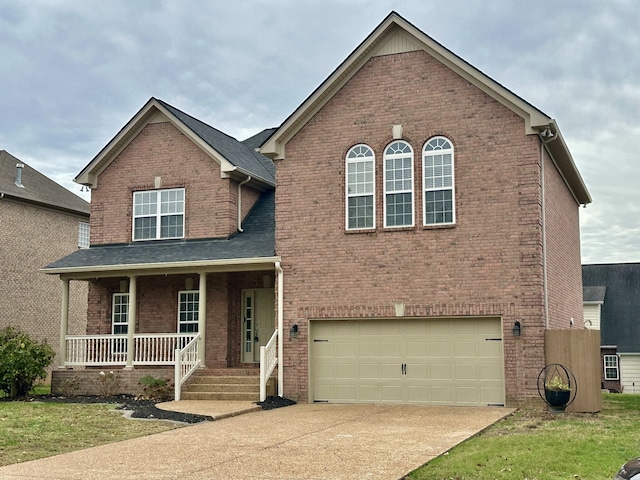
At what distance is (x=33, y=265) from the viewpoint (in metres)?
30.4

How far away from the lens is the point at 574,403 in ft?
54.7

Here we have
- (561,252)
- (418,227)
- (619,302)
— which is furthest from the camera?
(619,302)

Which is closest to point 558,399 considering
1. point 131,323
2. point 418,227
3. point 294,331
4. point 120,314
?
point 418,227

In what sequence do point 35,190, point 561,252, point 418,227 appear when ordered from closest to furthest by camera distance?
point 418,227, point 561,252, point 35,190

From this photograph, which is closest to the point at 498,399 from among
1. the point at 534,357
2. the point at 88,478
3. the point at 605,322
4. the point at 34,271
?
the point at 534,357

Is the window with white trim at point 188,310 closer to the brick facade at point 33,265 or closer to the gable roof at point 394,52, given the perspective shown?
the gable roof at point 394,52

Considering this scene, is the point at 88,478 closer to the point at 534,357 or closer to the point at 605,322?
the point at 534,357

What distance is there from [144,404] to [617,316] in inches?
1273

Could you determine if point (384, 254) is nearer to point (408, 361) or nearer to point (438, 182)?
point (438, 182)

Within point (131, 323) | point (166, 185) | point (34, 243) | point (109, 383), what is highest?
point (166, 185)

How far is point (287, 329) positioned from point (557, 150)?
8.04 meters

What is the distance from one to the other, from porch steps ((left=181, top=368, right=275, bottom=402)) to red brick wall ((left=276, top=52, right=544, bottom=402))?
2.87ft

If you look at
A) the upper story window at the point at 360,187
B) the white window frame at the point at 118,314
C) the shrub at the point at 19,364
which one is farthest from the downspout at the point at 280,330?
the shrub at the point at 19,364

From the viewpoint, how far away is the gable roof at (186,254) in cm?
2011
